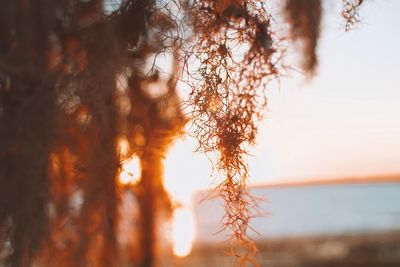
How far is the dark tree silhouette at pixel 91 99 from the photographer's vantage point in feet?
5.29

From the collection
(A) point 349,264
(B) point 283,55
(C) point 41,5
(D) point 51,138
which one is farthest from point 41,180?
(A) point 349,264

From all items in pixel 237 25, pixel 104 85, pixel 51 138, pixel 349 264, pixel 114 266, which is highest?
pixel 349 264

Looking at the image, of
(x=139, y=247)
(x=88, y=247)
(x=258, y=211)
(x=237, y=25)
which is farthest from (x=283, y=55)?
(x=139, y=247)

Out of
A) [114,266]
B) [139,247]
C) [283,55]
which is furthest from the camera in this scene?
[139,247]

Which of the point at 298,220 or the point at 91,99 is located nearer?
the point at 91,99

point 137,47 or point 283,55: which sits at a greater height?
point 137,47

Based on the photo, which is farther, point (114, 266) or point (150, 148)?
point (150, 148)

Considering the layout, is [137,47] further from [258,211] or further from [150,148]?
[258,211]

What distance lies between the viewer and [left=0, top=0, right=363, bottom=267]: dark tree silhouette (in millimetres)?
1612

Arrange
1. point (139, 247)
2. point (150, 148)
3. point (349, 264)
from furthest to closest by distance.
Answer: point (349, 264), point (139, 247), point (150, 148)

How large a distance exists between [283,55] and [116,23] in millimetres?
473

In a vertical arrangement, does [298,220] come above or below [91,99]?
above

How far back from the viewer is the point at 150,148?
2186 mm

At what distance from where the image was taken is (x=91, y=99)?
164 centimetres
